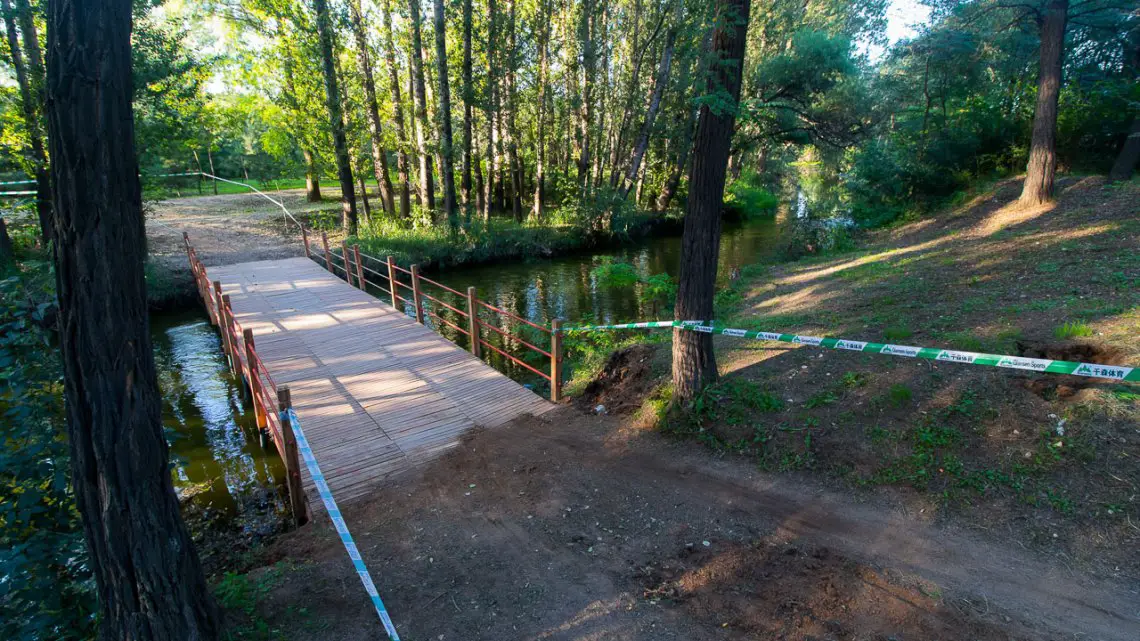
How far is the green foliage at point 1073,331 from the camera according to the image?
5730mm

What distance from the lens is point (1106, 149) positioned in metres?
14.1

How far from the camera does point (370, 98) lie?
19.2 metres

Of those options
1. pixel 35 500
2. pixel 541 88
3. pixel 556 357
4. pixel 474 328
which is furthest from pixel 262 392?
pixel 541 88

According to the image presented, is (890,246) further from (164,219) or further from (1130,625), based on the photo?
(164,219)

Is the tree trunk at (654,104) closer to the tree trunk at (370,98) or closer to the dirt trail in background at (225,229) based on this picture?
the tree trunk at (370,98)

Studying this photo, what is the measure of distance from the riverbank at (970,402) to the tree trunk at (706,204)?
1.21 ft

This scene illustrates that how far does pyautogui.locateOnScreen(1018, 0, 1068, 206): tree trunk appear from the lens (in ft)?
37.3

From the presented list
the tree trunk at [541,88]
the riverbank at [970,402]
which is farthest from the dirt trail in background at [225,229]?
the riverbank at [970,402]

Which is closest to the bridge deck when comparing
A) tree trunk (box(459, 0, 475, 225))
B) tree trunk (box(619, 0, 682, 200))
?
tree trunk (box(459, 0, 475, 225))

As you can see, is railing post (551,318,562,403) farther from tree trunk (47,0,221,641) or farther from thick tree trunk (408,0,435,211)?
thick tree trunk (408,0,435,211)

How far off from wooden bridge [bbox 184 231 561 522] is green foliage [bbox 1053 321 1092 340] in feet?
17.8

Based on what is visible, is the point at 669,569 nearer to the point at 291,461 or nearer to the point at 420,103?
the point at 291,461

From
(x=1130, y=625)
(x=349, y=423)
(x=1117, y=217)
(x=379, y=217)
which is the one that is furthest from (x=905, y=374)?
(x=379, y=217)

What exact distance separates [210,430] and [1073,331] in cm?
1100
